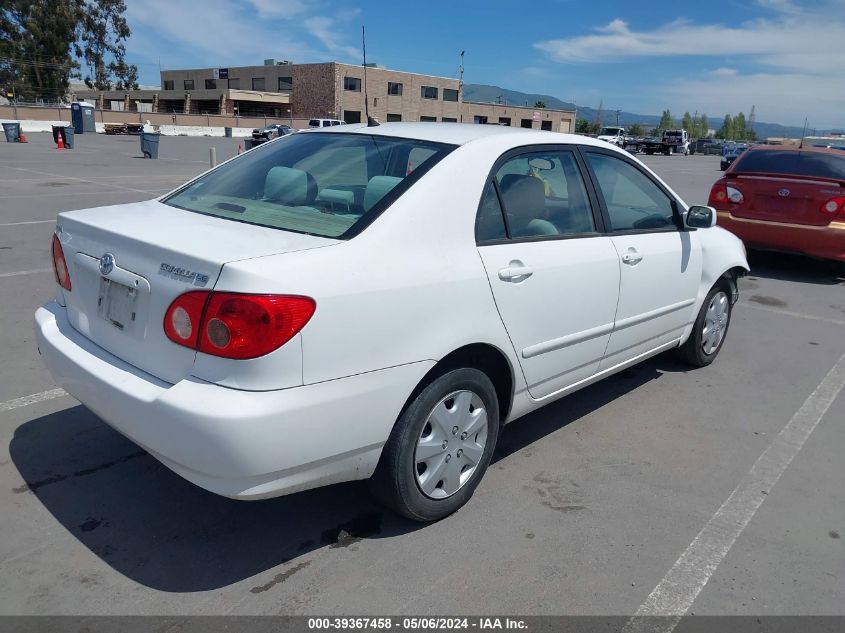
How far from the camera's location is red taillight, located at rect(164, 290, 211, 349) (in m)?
2.39

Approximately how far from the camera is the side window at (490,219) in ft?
10.1

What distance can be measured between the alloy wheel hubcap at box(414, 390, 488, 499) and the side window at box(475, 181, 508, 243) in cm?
72

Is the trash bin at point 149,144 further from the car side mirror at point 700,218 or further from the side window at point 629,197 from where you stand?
the car side mirror at point 700,218

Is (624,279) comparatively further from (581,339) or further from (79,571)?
(79,571)

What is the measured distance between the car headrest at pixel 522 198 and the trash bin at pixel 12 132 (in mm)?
34282

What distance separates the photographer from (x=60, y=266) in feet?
10.4

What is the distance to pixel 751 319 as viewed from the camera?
22.3 ft

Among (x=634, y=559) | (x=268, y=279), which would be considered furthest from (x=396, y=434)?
(x=634, y=559)

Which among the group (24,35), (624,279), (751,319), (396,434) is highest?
(24,35)

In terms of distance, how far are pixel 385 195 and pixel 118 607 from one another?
1.88 m

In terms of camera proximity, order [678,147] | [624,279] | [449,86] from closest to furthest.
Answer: [624,279]
[678,147]
[449,86]

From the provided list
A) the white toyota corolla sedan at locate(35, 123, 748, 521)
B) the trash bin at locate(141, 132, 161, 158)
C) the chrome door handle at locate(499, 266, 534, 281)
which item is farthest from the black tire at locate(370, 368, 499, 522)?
the trash bin at locate(141, 132, 161, 158)

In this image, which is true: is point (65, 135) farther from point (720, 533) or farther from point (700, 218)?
point (720, 533)

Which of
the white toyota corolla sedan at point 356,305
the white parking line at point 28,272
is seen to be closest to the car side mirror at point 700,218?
the white toyota corolla sedan at point 356,305
